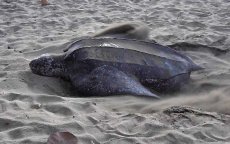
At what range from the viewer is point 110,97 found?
2986 millimetres

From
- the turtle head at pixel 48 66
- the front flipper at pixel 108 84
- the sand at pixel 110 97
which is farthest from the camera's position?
the turtle head at pixel 48 66

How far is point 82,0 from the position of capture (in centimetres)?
609

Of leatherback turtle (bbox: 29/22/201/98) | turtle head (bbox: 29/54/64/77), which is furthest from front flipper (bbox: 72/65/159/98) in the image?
turtle head (bbox: 29/54/64/77)

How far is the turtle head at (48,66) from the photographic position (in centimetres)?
328

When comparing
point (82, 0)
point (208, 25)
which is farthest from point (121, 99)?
point (82, 0)

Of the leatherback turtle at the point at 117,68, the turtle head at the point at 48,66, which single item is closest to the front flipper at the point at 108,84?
the leatherback turtle at the point at 117,68

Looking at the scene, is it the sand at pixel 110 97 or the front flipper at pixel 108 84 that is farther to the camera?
the front flipper at pixel 108 84

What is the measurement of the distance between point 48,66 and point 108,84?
584 mm

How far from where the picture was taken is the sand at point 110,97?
2357 mm

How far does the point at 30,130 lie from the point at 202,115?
3.75ft

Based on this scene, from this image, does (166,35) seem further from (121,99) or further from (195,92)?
(121,99)

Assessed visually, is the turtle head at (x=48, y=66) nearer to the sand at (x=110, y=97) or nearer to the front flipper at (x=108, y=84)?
the sand at (x=110, y=97)

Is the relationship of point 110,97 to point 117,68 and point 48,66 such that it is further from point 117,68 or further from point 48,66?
point 48,66

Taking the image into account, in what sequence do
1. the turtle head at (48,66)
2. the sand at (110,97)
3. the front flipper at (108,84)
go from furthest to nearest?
the turtle head at (48,66) → the front flipper at (108,84) → the sand at (110,97)
